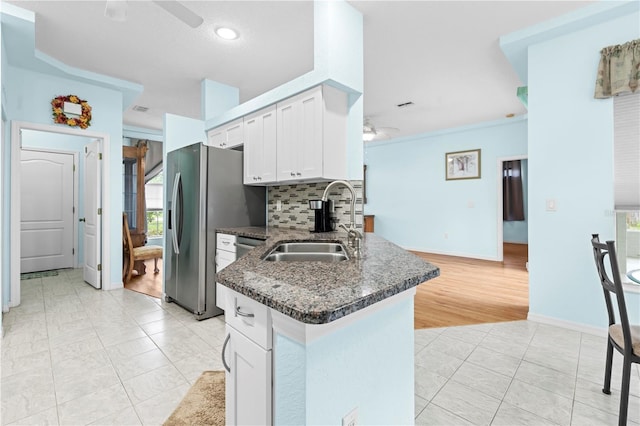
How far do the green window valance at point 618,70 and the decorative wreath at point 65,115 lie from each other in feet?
17.3

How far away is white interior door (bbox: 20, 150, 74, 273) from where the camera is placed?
187 inches

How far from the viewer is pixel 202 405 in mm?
1678

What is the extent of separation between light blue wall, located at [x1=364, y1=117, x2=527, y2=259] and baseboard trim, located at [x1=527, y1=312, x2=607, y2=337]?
10.3 ft

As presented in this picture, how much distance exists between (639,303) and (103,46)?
17.3ft

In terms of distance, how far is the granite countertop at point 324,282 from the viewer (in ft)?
2.54

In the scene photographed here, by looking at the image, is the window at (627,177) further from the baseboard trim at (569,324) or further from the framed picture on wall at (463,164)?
the framed picture on wall at (463,164)

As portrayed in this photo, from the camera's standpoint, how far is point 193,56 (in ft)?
10.9

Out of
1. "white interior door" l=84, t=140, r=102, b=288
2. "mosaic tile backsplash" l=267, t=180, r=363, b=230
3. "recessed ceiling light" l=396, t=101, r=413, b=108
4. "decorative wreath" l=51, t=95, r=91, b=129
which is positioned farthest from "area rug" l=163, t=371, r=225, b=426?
"recessed ceiling light" l=396, t=101, r=413, b=108

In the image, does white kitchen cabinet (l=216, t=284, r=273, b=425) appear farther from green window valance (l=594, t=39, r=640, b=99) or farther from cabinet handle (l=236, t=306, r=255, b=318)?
green window valance (l=594, t=39, r=640, b=99)

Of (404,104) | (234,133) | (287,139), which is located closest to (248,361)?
(287,139)

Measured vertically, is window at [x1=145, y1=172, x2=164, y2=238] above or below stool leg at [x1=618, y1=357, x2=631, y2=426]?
above

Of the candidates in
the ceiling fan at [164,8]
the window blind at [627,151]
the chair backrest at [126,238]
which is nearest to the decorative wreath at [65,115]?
the chair backrest at [126,238]

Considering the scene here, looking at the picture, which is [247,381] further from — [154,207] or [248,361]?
[154,207]

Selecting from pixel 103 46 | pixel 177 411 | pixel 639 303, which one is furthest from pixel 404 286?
pixel 103 46
